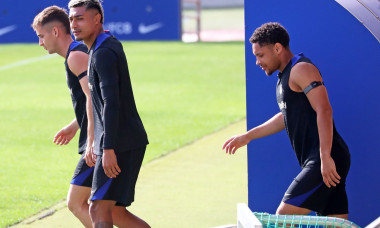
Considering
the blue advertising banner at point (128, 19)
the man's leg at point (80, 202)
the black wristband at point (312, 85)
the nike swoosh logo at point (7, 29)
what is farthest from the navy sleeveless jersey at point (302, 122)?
the nike swoosh logo at point (7, 29)

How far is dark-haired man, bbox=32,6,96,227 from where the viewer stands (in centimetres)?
562

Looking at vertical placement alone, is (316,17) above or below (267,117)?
above

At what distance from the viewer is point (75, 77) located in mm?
5715

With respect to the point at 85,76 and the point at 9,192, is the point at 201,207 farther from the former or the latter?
the point at 85,76

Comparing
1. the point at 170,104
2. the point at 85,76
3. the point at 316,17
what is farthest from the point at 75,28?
the point at 170,104

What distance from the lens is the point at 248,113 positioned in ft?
20.9

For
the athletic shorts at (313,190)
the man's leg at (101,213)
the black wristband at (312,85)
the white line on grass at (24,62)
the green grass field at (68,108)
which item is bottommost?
the white line on grass at (24,62)

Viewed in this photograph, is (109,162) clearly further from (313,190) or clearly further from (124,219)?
(313,190)

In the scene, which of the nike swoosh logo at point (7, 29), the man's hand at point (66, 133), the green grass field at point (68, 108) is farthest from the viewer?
the nike swoosh logo at point (7, 29)

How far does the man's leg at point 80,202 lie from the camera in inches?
227

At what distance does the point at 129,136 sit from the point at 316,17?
72.4 inches

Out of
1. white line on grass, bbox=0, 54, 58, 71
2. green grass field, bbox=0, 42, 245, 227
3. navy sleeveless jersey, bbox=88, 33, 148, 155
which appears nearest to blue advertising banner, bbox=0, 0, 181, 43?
green grass field, bbox=0, 42, 245, 227

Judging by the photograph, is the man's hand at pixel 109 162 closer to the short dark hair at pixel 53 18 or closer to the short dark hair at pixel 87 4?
the short dark hair at pixel 87 4

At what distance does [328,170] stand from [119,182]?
1.36 meters
